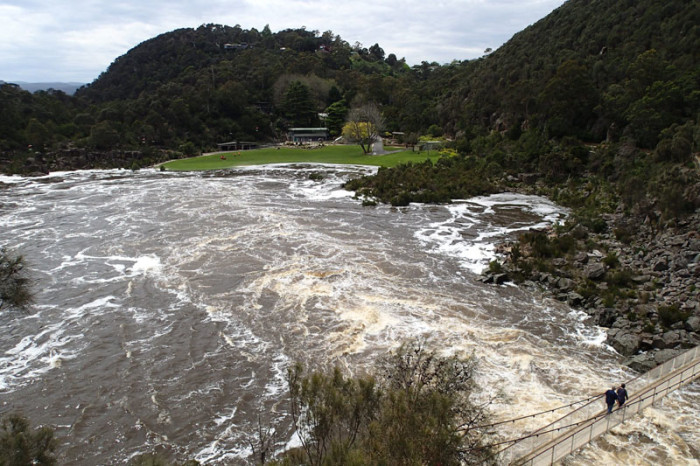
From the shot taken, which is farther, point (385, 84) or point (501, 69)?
point (385, 84)

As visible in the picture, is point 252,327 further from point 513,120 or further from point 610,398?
point 513,120

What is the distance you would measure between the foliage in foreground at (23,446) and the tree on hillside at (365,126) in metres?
52.4

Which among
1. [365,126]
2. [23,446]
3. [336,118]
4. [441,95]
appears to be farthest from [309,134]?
[23,446]

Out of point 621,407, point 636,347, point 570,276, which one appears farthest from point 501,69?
point 621,407

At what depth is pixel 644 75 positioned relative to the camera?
35.2 meters

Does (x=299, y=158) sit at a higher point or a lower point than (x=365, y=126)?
lower

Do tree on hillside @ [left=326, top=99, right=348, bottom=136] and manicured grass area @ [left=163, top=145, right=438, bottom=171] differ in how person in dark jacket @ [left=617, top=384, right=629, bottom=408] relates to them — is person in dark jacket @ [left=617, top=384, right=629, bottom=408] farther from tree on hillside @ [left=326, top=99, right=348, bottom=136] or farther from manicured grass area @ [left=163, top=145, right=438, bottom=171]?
tree on hillside @ [left=326, top=99, right=348, bottom=136]

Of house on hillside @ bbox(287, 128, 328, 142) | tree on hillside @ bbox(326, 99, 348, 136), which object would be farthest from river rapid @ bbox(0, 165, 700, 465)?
tree on hillside @ bbox(326, 99, 348, 136)

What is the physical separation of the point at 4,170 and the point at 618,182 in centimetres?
5974

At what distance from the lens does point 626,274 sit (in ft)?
55.4

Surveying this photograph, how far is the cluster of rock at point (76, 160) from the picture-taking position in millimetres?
51500

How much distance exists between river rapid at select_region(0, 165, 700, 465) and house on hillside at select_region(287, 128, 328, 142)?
152ft

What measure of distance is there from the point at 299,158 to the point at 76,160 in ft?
90.4

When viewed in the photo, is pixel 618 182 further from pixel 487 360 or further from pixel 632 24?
pixel 632 24
